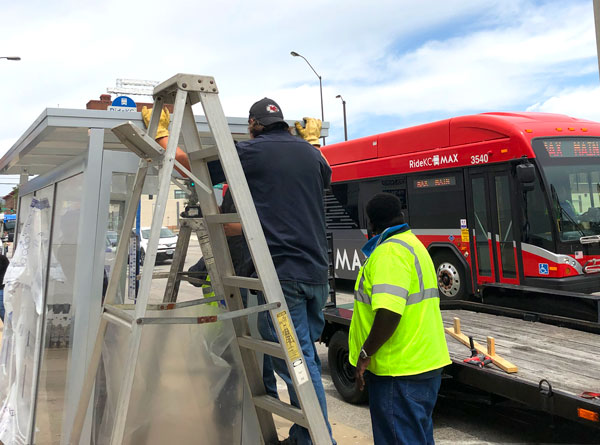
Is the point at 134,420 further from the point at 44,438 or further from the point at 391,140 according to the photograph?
the point at 391,140

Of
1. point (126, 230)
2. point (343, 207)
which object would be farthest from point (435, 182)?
point (126, 230)

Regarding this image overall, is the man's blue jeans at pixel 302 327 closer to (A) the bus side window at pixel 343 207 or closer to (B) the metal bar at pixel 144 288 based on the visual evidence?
(B) the metal bar at pixel 144 288

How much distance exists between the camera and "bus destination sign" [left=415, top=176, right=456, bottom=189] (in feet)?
33.8

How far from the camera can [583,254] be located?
8734 millimetres

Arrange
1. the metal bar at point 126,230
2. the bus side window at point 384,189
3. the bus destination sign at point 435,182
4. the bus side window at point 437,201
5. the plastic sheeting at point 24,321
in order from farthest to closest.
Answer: the bus side window at point 384,189
the bus destination sign at point 435,182
the bus side window at point 437,201
the plastic sheeting at point 24,321
the metal bar at point 126,230

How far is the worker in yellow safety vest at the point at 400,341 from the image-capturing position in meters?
2.90

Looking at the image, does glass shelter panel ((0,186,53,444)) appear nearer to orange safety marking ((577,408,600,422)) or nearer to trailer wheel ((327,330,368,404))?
trailer wheel ((327,330,368,404))

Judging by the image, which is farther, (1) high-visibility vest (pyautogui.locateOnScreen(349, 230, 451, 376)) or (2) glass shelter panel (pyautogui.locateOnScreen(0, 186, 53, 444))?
(2) glass shelter panel (pyautogui.locateOnScreen(0, 186, 53, 444))

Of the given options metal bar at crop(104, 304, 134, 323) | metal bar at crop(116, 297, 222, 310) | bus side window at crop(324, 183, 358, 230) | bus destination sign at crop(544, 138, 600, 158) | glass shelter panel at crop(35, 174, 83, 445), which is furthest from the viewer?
bus side window at crop(324, 183, 358, 230)

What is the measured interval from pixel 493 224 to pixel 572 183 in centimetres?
138

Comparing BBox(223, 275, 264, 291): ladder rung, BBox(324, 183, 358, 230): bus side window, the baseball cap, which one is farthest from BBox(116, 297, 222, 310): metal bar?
BBox(324, 183, 358, 230): bus side window

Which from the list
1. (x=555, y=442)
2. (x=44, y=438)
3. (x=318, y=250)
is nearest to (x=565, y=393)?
(x=555, y=442)

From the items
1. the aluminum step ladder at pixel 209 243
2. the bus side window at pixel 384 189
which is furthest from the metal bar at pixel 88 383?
the bus side window at pixel 384 189

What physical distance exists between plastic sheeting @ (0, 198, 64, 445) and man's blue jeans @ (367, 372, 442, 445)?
207 centimetres
